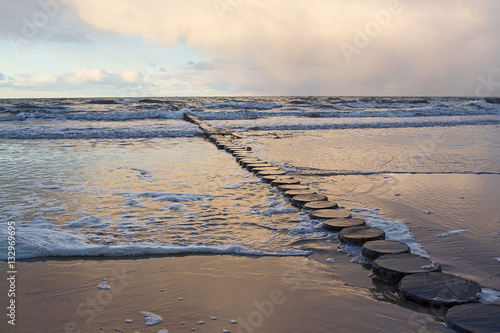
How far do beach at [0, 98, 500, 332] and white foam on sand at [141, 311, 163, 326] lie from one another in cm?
3

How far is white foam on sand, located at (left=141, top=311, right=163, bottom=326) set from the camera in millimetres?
2354

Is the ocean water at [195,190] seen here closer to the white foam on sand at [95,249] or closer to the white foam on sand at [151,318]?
the white foam on sand at [95,249]

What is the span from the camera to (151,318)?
7.86ft

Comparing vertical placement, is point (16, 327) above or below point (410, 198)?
below

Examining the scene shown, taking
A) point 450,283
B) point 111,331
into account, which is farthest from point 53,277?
point 450,283

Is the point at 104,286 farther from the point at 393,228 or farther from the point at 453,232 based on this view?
the point at 453,232

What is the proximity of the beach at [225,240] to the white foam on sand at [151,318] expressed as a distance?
0.10 feet

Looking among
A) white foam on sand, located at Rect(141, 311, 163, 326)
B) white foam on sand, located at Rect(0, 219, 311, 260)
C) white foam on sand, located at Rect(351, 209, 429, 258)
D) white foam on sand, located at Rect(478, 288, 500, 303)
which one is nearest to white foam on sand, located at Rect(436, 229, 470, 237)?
white foam on sand, located at Rect(351, 209, 429, 258)

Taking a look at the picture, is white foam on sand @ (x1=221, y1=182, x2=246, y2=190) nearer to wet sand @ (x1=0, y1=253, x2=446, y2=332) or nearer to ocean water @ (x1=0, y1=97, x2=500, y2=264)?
ocean water @ (x1=0, y1=97, x2=500, y2=264)

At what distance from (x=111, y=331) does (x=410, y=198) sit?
14.3 feet

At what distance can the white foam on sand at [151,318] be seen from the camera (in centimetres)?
235

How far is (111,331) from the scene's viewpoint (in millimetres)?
2266

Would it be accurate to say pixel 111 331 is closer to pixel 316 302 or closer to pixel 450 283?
pixel 316 302

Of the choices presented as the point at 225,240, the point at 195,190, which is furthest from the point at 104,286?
the point at 195,190
